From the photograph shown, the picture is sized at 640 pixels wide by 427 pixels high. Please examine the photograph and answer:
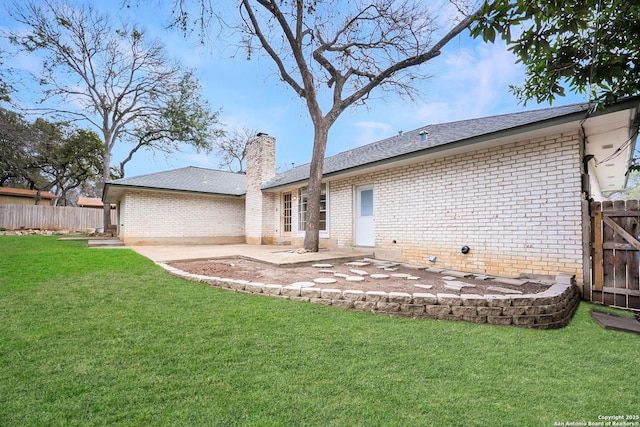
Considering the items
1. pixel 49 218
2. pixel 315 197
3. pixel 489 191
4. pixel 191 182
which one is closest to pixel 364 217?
pixel 315 197

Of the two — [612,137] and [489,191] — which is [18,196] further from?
[612,137]

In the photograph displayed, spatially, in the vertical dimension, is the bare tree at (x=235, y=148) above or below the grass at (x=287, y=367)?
above

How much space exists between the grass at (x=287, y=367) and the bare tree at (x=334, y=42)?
5.03 m

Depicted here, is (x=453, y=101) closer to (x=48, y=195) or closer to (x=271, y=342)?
(x=271, y=342)

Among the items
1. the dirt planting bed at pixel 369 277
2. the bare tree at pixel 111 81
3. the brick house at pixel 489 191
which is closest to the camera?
the dirt planting bed at pixel 369 277

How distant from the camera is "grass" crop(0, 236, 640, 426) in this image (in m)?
1.69

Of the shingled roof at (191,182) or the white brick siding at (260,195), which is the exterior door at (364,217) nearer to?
the white brick siding at (260,195)

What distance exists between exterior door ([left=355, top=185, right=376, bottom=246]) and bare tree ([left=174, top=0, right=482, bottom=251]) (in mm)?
1363

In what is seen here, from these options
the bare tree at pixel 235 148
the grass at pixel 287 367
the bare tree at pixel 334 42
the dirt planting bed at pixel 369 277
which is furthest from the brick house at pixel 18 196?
the grass at pixel 287 367

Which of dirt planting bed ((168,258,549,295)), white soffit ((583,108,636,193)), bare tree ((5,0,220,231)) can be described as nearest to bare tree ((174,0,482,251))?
dirt planting bed ((168,258,549,295))

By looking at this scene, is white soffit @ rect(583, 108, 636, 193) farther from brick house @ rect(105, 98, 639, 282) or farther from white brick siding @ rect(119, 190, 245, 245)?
white brick siding @ rect(119, 190, 245, 245)

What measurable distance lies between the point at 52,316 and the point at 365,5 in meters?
10.1

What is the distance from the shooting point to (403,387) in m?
1.98

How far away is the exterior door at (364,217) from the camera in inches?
326
